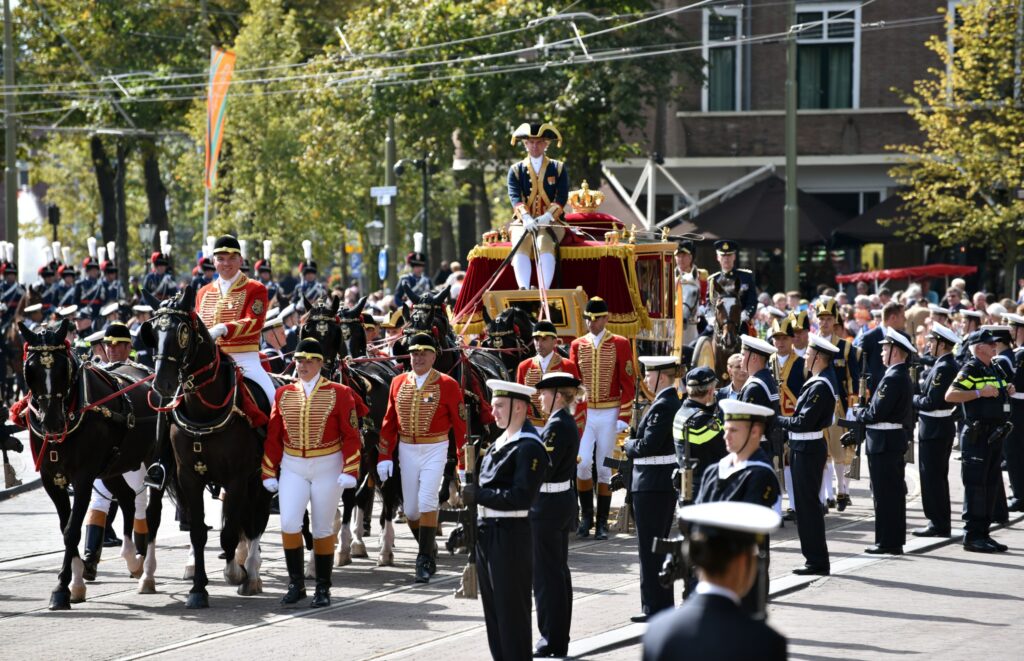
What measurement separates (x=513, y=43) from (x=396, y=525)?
64.6ft

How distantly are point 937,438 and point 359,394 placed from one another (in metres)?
5.44

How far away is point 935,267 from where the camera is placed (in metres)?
32.8

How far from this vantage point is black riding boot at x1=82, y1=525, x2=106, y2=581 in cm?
1348

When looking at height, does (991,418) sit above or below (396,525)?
above

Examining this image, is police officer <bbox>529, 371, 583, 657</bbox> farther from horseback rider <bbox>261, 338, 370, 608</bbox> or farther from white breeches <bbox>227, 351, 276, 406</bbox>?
white breeches <bbox>227, 351, 276, 406</bbox>

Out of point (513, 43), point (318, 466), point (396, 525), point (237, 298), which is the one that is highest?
point (513, 43)

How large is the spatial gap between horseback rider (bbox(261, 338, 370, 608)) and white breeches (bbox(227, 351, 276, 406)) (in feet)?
2.67

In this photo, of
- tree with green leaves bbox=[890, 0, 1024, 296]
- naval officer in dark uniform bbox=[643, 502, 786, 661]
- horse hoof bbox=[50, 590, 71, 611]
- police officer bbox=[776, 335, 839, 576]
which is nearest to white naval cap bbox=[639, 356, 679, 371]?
police officer bbox=[776, 335, 839, 576]

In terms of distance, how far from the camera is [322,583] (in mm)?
12195

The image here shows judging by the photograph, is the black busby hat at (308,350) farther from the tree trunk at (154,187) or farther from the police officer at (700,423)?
the tree trunk at (154,187)

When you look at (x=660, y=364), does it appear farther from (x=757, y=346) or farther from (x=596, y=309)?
(x=596, y=309)

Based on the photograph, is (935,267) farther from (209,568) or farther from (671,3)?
(209,568)

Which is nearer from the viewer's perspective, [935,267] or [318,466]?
[318,466]

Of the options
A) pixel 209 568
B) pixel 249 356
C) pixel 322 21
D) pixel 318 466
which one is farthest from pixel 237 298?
pixel 322 21
